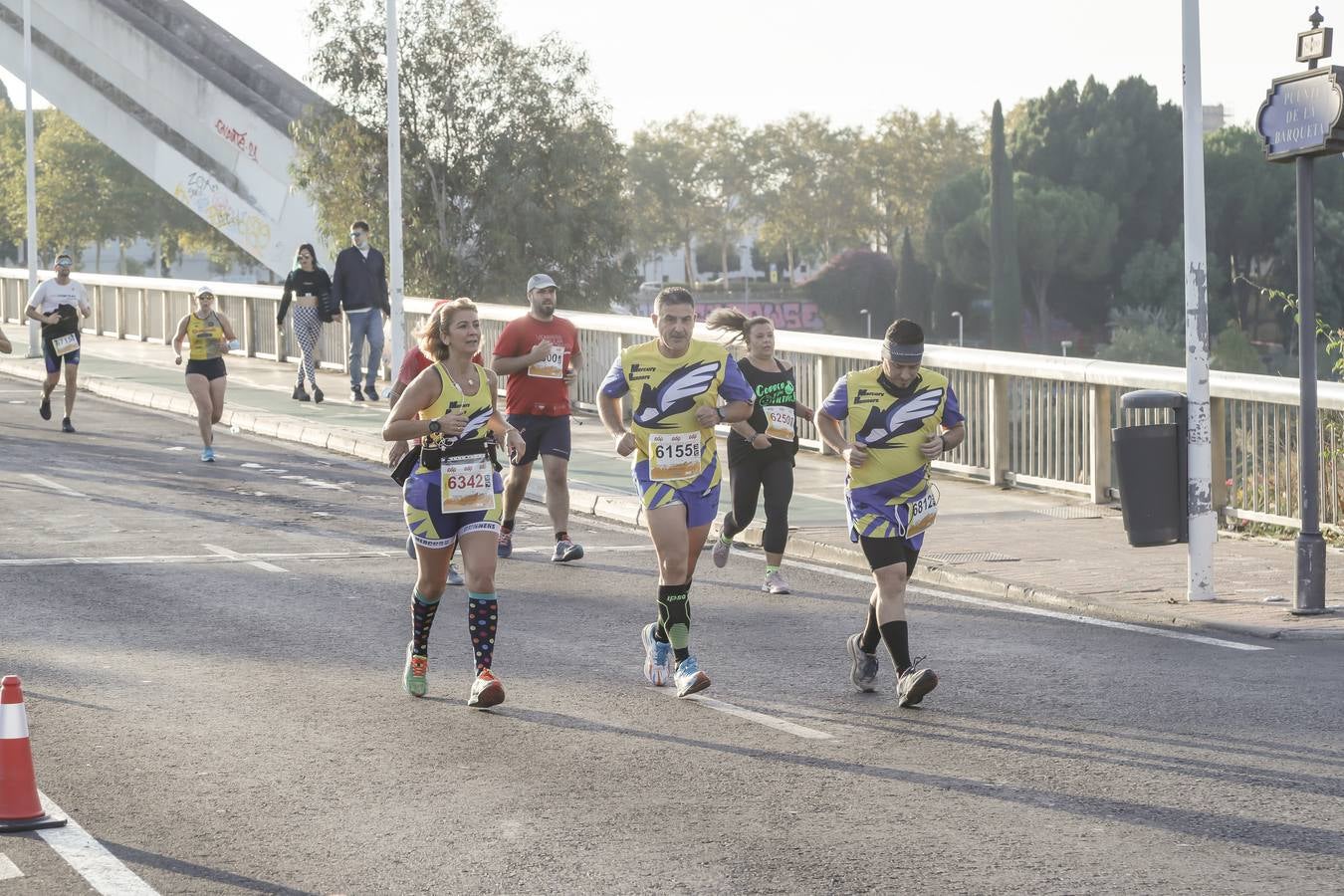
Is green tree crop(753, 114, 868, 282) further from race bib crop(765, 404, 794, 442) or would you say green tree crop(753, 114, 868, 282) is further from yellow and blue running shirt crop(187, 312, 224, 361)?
race bib crop(765, 404, 794, 442)

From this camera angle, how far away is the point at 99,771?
7371 millimetres

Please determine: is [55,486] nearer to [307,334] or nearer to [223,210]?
[307,334]

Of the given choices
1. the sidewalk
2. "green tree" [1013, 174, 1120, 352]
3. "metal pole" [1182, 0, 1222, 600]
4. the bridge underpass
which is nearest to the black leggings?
the sidewalk

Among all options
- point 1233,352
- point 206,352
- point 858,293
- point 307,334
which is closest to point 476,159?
point 307,334

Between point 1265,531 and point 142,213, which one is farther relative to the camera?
point 142,213

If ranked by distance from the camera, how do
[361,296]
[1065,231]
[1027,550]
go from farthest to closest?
[1065,231] < [361,296] < [1027,550]

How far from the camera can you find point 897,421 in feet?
28.9

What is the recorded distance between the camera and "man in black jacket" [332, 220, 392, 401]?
938 inches

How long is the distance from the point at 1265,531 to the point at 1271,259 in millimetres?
73269

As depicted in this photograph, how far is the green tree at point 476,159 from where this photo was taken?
3978 centimetres

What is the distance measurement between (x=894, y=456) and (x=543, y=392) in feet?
16.3

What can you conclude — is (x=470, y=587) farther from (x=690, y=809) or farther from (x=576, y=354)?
(x=576, y=354)

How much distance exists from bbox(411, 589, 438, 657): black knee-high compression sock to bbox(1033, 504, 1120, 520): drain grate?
7.65 meters

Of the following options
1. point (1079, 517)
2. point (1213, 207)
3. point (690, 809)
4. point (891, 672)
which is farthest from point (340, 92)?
point (1213, 207)
